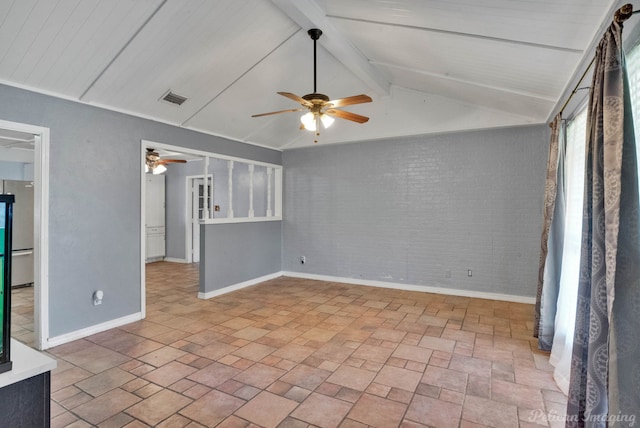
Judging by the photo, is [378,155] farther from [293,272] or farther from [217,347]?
[217,347]

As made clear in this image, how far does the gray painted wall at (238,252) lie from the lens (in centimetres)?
504

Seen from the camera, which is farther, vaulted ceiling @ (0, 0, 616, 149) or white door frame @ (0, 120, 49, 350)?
white door frame @ (0, 120, 49, 350)

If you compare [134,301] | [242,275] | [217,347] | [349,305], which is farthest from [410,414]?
[242,275]

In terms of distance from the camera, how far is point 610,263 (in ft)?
5.04

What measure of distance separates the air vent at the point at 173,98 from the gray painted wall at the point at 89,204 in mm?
430

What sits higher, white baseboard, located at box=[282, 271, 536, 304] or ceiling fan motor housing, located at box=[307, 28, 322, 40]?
ceiling fan motor housing, located at box=[307, 28, 322, 40]

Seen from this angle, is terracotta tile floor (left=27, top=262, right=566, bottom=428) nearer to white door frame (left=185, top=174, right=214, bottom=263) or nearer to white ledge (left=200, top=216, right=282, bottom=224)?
white ledge (left=200, top=216, right=282, bottom=224)

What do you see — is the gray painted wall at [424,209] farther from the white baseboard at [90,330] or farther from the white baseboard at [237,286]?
the white baseboard at [90,330]

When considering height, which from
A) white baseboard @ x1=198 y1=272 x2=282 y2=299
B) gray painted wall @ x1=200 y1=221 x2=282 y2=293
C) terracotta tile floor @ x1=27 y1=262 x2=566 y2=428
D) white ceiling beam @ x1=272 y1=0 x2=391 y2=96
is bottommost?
terracotta tile floor @ x1=27 y1=262 x2=566 y2=428

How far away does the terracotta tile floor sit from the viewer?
223 cm

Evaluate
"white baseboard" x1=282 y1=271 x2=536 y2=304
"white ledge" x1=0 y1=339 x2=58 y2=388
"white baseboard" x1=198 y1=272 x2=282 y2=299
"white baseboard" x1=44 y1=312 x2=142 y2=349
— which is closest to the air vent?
"white baseboard" x1=44 y1=312 x2=142 y2=349

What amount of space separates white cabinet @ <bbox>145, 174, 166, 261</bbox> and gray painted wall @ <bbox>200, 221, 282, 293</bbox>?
3556 mm

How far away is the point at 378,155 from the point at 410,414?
4.19 m

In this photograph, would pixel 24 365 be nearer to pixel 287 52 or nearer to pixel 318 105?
pixel 318 105
